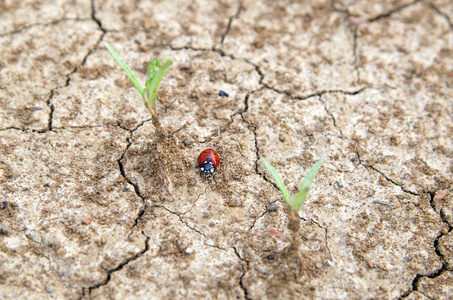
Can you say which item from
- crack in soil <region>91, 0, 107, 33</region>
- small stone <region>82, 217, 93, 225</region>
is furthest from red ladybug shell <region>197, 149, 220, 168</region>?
crack in soil <region>91, 0, 107, 33</region>

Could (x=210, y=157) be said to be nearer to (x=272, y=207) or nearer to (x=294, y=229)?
(x=272, y=207)

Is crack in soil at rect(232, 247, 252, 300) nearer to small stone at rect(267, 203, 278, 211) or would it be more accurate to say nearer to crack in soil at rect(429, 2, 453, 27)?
small stone at rect(267, 203, 278, 211)

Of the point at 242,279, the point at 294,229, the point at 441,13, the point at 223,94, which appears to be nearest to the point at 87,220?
the point at 242,279

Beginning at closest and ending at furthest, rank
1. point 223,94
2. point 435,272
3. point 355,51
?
point 435,272, point 223,94, point 355,51

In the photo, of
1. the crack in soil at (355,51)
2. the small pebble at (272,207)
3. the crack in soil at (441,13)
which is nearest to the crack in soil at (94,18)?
the small pebble at (272,207)

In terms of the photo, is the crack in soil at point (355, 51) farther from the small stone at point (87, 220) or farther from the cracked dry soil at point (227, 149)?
the small stone at point (87, 220)

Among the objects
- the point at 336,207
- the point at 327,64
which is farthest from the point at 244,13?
the point at 336,207
